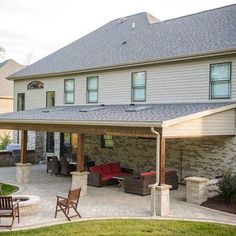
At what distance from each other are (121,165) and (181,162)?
3.89 m

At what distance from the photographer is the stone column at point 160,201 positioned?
12234 millimetres

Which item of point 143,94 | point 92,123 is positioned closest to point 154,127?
point 92,123

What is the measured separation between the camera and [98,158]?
72.4 feet

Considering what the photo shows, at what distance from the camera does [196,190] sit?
13.7m

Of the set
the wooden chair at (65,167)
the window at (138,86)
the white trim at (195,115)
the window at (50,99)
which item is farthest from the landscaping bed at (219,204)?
the window at (50,99)

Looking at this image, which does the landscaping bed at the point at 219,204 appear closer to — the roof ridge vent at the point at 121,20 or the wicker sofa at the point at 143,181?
the wicker sofa at the point at 143,181

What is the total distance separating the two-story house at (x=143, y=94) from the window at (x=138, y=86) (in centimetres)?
5

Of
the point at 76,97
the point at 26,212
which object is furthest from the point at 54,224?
the point at 76,97

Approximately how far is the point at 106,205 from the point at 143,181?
7.72ft

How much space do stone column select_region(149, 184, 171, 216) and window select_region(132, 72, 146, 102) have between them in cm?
762

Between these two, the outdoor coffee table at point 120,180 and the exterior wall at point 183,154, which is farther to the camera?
the outdoor coffee table at point 120,180

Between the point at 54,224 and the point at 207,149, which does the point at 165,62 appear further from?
the point at 54,224

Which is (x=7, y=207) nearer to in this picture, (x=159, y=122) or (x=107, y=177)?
(x=159, y=122)

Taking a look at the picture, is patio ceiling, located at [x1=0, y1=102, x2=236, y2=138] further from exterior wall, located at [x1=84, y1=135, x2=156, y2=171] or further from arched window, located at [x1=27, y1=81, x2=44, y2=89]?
arched window, located at [x1=27, y1=81, x2=44, y2=89]
